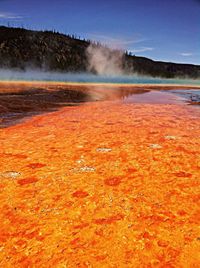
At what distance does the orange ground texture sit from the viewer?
2.00 metres

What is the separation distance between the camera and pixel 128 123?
673 cm

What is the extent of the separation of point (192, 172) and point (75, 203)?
1.65m

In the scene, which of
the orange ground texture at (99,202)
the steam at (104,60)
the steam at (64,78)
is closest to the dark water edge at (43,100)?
the orange ground texture at (99,202)

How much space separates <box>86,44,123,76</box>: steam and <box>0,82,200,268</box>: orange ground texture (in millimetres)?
119797

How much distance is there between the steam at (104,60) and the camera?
4977 inches

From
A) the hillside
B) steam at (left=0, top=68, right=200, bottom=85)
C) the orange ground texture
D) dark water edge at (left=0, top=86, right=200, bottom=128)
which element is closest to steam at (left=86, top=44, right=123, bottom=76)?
the hillside

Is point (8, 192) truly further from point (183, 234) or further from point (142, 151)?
point (142, 151)

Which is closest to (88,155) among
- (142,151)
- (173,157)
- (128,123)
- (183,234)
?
(142,151)

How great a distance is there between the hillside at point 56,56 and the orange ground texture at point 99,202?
97426 millimetres

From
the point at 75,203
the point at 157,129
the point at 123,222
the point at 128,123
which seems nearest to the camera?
the point at 123,222

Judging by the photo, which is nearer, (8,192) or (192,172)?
(8,192)

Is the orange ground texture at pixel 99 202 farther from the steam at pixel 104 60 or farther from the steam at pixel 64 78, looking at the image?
the steam at pixel 104 60

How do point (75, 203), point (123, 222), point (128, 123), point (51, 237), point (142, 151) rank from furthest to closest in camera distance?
point (128, 123) → point (142, 151) → point (75, 203) → point (123, 222) → point (51, 237)

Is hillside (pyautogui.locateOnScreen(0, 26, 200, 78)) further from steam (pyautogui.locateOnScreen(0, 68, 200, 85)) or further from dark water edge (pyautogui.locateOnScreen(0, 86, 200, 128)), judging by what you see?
dark water edge (pyautogui.locateOnScreen(0, 86, 200, 128))
